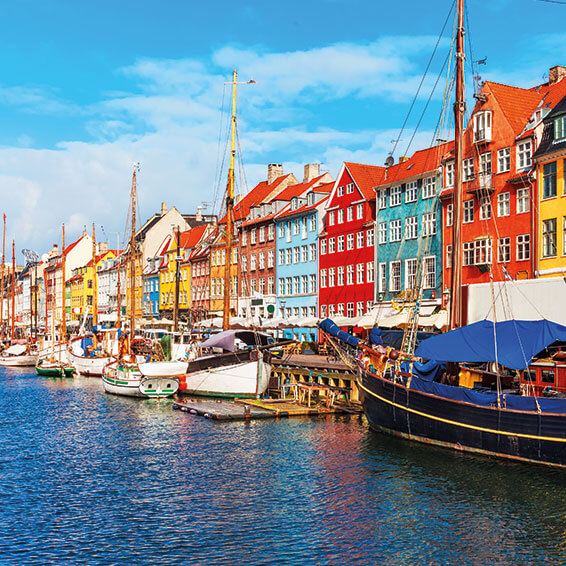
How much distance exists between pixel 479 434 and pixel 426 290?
3361 centimetres

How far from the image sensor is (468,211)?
58000mm

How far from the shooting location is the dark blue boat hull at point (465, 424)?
26.5 m

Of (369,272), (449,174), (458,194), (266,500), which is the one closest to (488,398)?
(266,500)

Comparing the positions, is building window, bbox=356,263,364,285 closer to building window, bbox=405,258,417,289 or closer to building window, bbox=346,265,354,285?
building window, bbox=346,265,354,285

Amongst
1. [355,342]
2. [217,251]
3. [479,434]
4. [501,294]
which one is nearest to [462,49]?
[501,294]

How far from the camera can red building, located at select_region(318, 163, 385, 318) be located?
70938 mm

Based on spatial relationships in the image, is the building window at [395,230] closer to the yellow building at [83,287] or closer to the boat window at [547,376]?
the boat window at [547,376]

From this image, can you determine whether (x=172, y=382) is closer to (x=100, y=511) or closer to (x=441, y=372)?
(x=441, y=372)

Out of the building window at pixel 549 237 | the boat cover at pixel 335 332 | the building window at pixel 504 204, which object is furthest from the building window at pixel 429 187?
the boat cover at pixel 335 332

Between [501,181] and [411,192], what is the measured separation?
34.9 ft

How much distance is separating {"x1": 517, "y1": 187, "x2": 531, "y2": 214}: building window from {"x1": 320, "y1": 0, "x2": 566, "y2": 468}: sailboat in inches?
707

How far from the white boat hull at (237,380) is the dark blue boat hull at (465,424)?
14313 millimetres

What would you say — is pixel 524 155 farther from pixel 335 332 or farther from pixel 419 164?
pixel 335 332

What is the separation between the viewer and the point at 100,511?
74.4 ft
